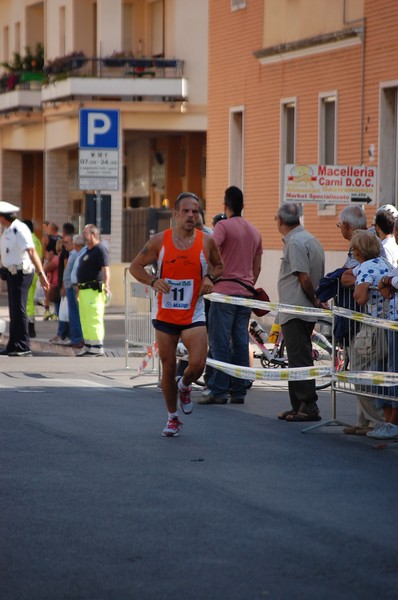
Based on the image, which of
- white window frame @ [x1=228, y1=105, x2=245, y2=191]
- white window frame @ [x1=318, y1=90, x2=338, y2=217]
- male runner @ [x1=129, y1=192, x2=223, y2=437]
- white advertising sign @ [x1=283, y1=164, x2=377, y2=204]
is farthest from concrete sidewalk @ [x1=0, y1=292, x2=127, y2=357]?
male runner @ [x1=129, y1=192, x2=223, y2=437]

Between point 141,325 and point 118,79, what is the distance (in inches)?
821

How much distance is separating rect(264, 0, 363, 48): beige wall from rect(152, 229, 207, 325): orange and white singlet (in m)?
16.4

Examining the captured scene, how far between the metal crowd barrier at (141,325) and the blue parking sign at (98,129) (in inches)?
136

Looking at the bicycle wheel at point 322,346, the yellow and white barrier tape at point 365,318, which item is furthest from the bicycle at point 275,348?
the yellow and white barrier tape at point 365,318

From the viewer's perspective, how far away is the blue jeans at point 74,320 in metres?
23.2

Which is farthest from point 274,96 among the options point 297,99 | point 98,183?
point 98,183

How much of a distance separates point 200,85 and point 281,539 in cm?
3136

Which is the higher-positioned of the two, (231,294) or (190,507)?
(231,294)

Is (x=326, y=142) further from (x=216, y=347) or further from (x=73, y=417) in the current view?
(x=73, y=417)

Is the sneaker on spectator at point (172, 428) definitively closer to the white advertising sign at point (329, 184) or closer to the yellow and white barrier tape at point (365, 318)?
the yellow and white barrier tape at point (365, 318)

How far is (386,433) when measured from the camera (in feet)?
40.8

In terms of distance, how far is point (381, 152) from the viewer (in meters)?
27.4

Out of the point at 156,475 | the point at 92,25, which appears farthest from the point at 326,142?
the point at 156,475

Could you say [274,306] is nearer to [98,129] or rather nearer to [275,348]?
[275,348]
